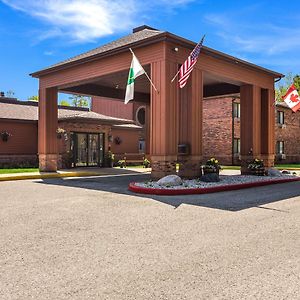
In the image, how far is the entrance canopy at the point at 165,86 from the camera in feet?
47.9

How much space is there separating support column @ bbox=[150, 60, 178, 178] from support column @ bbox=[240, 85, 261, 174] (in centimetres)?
653

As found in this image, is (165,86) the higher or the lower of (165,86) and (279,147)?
the higher

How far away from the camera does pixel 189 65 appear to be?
13.4m

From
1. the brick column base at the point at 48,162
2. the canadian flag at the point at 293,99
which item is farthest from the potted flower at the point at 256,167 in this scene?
the brick column base at the point at 48,162

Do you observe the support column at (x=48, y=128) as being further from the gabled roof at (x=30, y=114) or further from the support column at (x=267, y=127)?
the support column at (x=267, y=127)

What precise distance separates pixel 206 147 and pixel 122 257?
3005 centimetres

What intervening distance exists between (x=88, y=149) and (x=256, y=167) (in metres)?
12.8

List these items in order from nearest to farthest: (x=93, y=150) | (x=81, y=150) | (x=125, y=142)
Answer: (x=81, y=150), (x=93, y=150), (x=125, y=142)

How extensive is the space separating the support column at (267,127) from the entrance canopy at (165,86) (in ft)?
0.18

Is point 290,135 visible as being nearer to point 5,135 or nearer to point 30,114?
point 30,114

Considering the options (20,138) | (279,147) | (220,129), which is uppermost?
Result: (220,129)

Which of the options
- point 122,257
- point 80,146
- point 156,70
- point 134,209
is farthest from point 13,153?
point 122,257

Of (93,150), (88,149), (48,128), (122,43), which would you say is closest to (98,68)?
(122,43)

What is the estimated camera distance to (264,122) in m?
20.9
